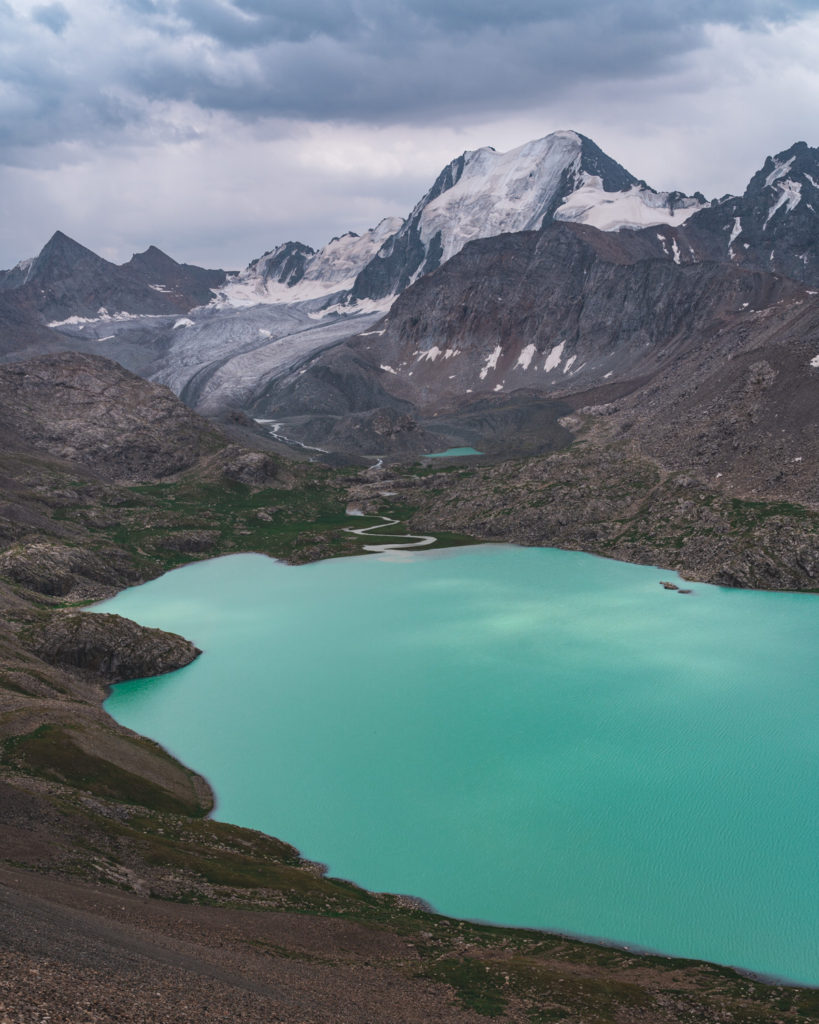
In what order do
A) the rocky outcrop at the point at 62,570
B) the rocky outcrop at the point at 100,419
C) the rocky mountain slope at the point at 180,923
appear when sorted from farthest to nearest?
the rocky outcrop at the point at 100,419
the rocky outcrop at the point at 62,570
the rocky mountain slope at the point at 180,923

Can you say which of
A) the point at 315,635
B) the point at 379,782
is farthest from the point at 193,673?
the point at 379,782

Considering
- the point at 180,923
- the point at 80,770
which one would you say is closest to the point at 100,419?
the point at 80,770

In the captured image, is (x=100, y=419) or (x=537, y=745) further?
(x=100, y=419)

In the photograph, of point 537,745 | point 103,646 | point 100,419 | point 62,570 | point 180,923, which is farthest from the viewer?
point 100,419

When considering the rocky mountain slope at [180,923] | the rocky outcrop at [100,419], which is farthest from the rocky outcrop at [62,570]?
the rocky outcrop at [100,419]

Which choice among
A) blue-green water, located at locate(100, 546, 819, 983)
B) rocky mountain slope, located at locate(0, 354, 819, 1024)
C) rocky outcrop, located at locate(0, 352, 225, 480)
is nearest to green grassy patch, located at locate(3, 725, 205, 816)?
rocky mountain slope, located at locate(0, 354, 819, 1024)

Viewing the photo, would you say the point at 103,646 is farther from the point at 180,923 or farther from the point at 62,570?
the point at 180,923

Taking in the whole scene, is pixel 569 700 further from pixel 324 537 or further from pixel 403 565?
pixel 324 537

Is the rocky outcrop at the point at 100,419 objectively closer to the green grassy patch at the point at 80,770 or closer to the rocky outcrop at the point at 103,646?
the rocky outcrop at the point at 103,646
